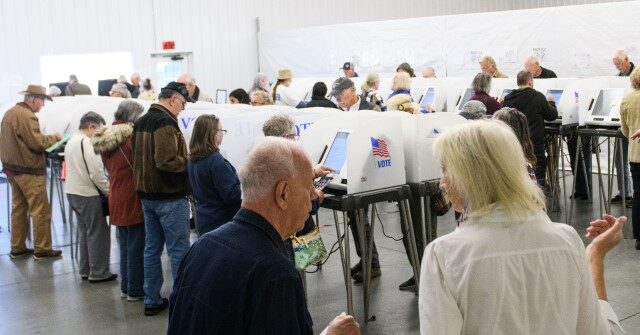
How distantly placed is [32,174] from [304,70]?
860 centimetres

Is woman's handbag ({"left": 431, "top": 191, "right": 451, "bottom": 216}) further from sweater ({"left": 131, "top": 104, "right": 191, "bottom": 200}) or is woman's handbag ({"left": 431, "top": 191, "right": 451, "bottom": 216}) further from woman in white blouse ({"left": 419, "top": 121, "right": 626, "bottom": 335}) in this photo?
woman in white blouse ({"left": 419, "top": 121, "right": 626, "bottom": 335})

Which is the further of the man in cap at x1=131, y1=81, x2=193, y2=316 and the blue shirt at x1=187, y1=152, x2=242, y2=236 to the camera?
the man in cap at x1=131, y1=81, x2=193, y2=316

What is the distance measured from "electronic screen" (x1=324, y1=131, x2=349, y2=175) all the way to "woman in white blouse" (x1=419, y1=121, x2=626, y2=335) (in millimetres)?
2764

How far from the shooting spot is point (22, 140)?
6.46m

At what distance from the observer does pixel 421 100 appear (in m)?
9.30

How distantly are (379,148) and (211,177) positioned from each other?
3.16 feet

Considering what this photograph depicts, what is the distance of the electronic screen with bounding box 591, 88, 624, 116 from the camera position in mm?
6770

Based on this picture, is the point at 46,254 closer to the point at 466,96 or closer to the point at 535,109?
the point at 535,109

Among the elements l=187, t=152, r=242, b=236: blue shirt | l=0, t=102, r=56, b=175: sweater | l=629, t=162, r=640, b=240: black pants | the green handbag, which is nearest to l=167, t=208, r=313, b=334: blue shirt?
the green handbag

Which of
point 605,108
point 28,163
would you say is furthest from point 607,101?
point 28,163

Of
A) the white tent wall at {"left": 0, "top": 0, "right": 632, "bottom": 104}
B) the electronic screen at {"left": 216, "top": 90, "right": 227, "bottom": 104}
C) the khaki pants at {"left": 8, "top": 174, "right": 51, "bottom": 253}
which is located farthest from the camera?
the electronic screen at {"left": 216, "top": 90, "right": 227, "bottom": 104}

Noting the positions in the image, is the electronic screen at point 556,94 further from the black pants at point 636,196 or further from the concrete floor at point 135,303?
the black pants at point 636,196

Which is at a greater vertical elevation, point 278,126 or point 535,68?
point 535,68

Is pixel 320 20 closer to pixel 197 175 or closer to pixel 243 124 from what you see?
pixel 243 124
